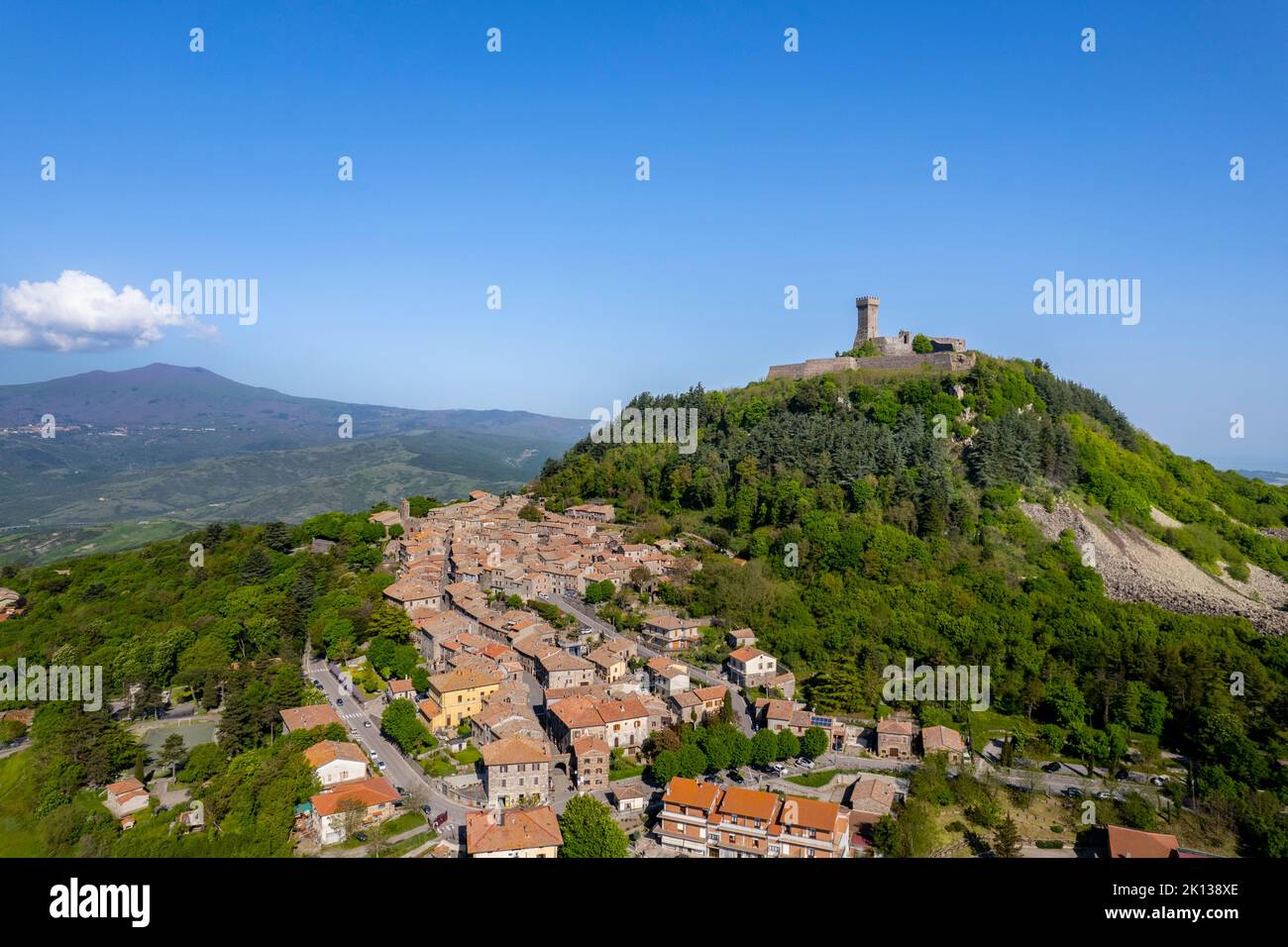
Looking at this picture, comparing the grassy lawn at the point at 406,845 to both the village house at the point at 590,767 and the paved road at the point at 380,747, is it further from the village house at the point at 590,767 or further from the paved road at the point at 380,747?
the village house at the point at 590,767

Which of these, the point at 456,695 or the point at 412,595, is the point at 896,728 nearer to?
the point at 456,695

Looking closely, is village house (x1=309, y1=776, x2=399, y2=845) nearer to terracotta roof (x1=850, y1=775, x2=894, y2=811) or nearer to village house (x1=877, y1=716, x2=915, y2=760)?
terracotta roof (x1=850, y1=775, x2=894, y2=811)

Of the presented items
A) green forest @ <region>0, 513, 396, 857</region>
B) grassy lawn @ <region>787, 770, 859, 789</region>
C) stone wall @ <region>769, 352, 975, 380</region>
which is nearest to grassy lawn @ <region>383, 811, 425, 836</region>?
Answer: green forest @ <region>0, 513, 396, 857</region>

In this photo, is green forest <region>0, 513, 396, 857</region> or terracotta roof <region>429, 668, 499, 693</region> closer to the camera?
green forest <region>0, 513, 396, 857</region>

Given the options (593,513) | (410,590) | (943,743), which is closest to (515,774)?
(943,743)

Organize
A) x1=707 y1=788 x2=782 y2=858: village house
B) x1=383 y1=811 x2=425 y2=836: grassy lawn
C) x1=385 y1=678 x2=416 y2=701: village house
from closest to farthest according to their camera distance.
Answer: x1=707 y1=788 x2=782 y2=858: village house, x1=383 y1=811 x2=425 y2=836: grassy lawn, x1=385 y1=678 x2=416 y2=701: village house

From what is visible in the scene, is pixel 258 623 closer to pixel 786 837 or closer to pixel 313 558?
pixel 313 558

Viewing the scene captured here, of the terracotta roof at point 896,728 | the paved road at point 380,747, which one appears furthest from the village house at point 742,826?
the terracotta roof at point 896,728

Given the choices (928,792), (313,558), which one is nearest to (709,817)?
(928,792)
